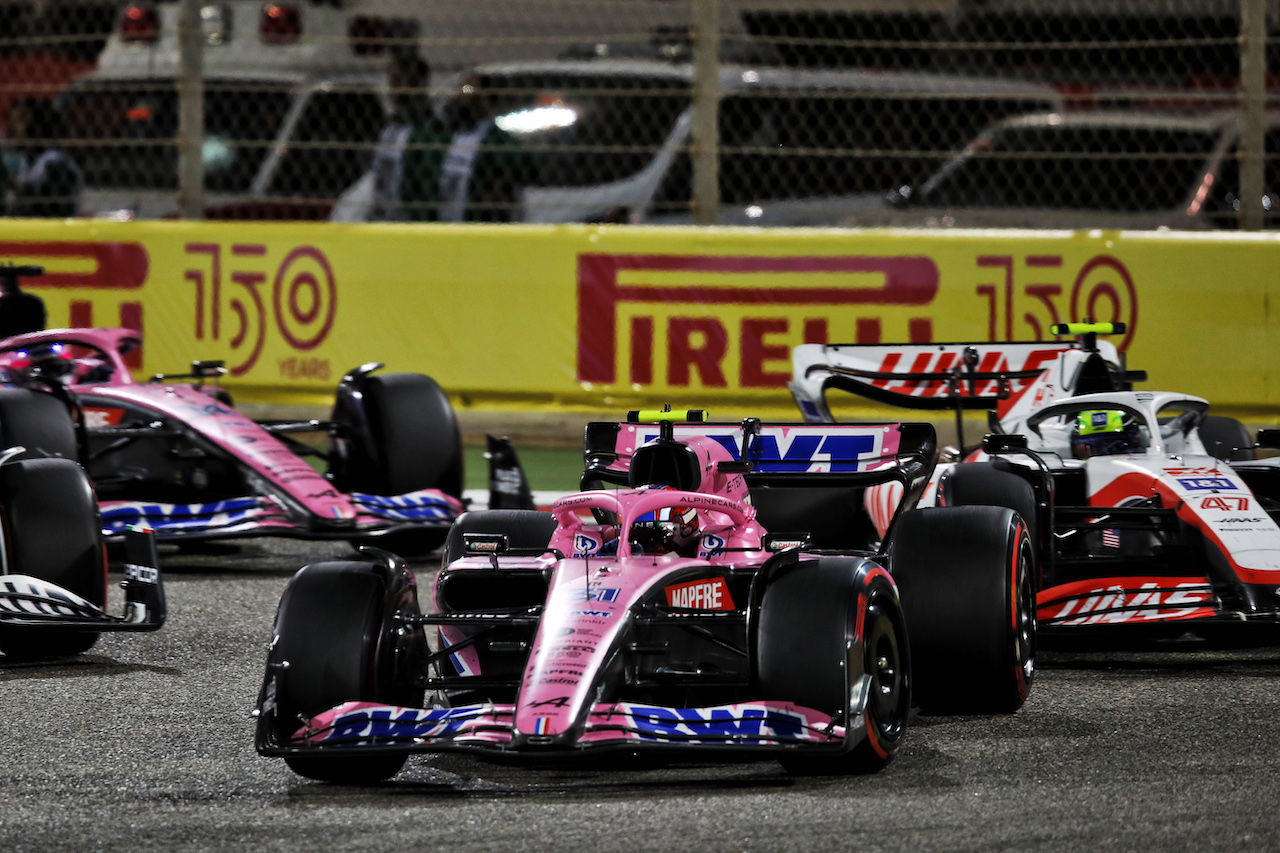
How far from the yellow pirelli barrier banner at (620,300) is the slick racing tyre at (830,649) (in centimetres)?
549

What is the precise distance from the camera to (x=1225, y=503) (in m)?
6.62

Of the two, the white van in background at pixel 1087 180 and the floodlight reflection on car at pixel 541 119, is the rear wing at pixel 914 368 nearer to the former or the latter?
the white van in background at pixel 1087 180

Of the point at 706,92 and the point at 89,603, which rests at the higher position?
the point at 706,92

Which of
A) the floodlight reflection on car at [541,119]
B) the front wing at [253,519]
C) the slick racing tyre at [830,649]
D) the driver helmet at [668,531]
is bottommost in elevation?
the front wing at [253,519]

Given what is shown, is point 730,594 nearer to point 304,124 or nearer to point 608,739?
point 608,739

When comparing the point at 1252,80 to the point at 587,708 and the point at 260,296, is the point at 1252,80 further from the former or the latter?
the point at 587,708

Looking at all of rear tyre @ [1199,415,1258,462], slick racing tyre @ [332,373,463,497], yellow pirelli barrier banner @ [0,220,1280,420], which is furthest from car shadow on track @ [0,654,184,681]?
yellow pirelli barrier banner @ [0,220,1280,420]

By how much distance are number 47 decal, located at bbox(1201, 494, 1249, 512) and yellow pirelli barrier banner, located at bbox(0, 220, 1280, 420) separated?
364 centimetres

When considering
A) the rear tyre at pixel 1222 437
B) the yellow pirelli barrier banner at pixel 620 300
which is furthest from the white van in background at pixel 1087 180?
the rear tyre at pixel 1222 437

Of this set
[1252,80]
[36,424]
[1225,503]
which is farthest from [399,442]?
[1252,80]

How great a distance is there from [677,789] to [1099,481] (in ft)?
9.04

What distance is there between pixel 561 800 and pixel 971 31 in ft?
34.9

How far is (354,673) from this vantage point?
4895mm

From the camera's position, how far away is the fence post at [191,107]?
11.1 metres
